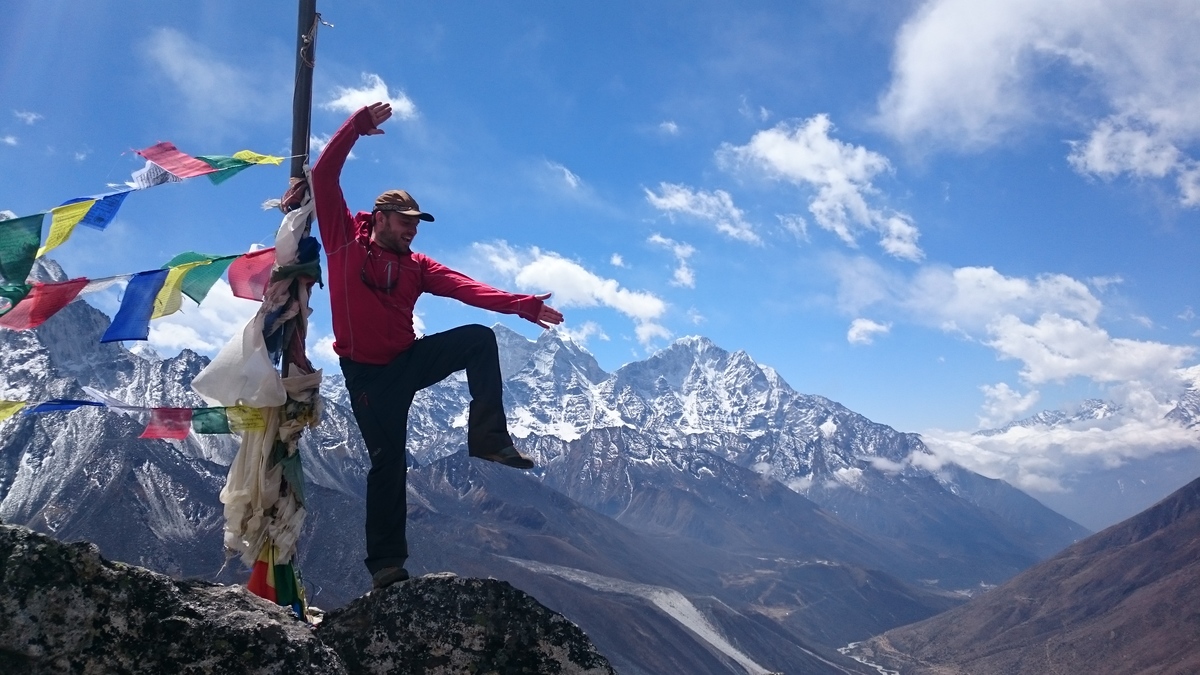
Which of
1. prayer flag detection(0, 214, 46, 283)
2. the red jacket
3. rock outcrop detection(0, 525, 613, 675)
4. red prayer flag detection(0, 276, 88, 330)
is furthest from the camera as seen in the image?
red prayer flag detection(0, 276, 88, 330)

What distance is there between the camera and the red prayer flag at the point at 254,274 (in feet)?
23.1

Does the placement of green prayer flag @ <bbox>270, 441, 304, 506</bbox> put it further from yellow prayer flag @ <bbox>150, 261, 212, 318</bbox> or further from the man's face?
yellow prayer flag @ <bbox>150, 261, 212, 318</bbox>

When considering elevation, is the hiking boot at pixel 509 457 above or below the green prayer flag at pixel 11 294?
below

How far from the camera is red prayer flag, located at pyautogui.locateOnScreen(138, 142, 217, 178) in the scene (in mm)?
7105

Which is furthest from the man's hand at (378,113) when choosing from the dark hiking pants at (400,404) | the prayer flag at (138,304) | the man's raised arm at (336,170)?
the prayer flag at (138,304)

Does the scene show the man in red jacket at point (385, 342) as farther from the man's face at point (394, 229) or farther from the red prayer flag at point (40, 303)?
the red prayer flag at point (40, 303)

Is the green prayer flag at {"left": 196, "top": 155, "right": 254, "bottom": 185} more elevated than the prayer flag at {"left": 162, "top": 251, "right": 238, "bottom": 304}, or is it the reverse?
the green prayer flag at {"left": 196, "top": 155, "right": 254, "bottom": 185}

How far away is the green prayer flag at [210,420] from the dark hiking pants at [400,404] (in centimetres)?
99

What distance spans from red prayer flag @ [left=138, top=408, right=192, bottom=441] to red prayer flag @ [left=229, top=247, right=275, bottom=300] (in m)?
1.10

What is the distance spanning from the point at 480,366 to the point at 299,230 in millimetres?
1681

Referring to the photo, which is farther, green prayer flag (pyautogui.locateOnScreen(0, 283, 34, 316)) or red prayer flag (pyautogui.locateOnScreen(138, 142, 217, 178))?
red prayer flag (pyautogui.locateOnScreen(138, 142, 217, 178))

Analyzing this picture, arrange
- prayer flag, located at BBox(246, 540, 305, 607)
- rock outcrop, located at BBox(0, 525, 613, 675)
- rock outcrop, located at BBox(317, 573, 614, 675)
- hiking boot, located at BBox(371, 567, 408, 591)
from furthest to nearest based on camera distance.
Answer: prayer flag, located at BBox(246, 540, 305, 607) < hiking boot, located at BBox(371, 567, 408, 591) < rock outcrop, located at BBox(317, 573, 614, 675) < rock outcrop, located at BBox(0, 525, 613, 675)

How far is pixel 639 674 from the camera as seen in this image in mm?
133125

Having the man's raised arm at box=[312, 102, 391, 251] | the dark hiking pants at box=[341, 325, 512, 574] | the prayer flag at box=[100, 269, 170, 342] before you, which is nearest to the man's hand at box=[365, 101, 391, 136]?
the man's raised arm at box=[312, 102, 391, 251]
